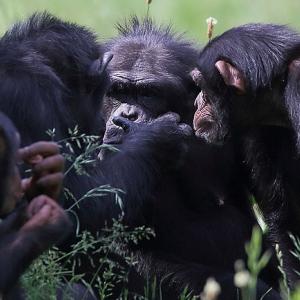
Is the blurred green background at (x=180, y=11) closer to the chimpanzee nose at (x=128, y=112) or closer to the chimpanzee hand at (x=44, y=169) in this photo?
the chimpanzee nose at (x=128, y=112)

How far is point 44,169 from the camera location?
6.38 metres

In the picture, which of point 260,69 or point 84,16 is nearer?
point 260,69

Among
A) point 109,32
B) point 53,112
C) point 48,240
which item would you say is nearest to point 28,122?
point 53,112

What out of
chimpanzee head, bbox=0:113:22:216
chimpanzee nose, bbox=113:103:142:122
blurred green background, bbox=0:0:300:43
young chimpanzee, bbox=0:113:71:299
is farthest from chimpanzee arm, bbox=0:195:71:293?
blurred green background, bbox=0:0:300:43

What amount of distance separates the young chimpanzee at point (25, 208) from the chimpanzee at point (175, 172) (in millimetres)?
1886

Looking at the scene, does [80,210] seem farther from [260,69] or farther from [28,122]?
[260,69]

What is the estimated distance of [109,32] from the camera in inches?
568

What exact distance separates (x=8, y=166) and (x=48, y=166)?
30cm

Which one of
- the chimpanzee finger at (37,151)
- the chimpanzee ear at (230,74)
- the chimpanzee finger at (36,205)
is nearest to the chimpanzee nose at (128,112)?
the chimpanzee ear at (230,74)

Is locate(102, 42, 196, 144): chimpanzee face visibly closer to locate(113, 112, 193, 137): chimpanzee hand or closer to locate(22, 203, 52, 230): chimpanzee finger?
locate(113, 112, 193, 137): chimpanzee hand

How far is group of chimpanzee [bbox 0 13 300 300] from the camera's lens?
307 inches

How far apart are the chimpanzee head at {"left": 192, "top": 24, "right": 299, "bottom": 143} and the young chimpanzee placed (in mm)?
2451

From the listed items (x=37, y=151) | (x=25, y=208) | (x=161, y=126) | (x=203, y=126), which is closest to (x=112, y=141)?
(x=161, y=126)

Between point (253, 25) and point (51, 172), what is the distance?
2907 mm
